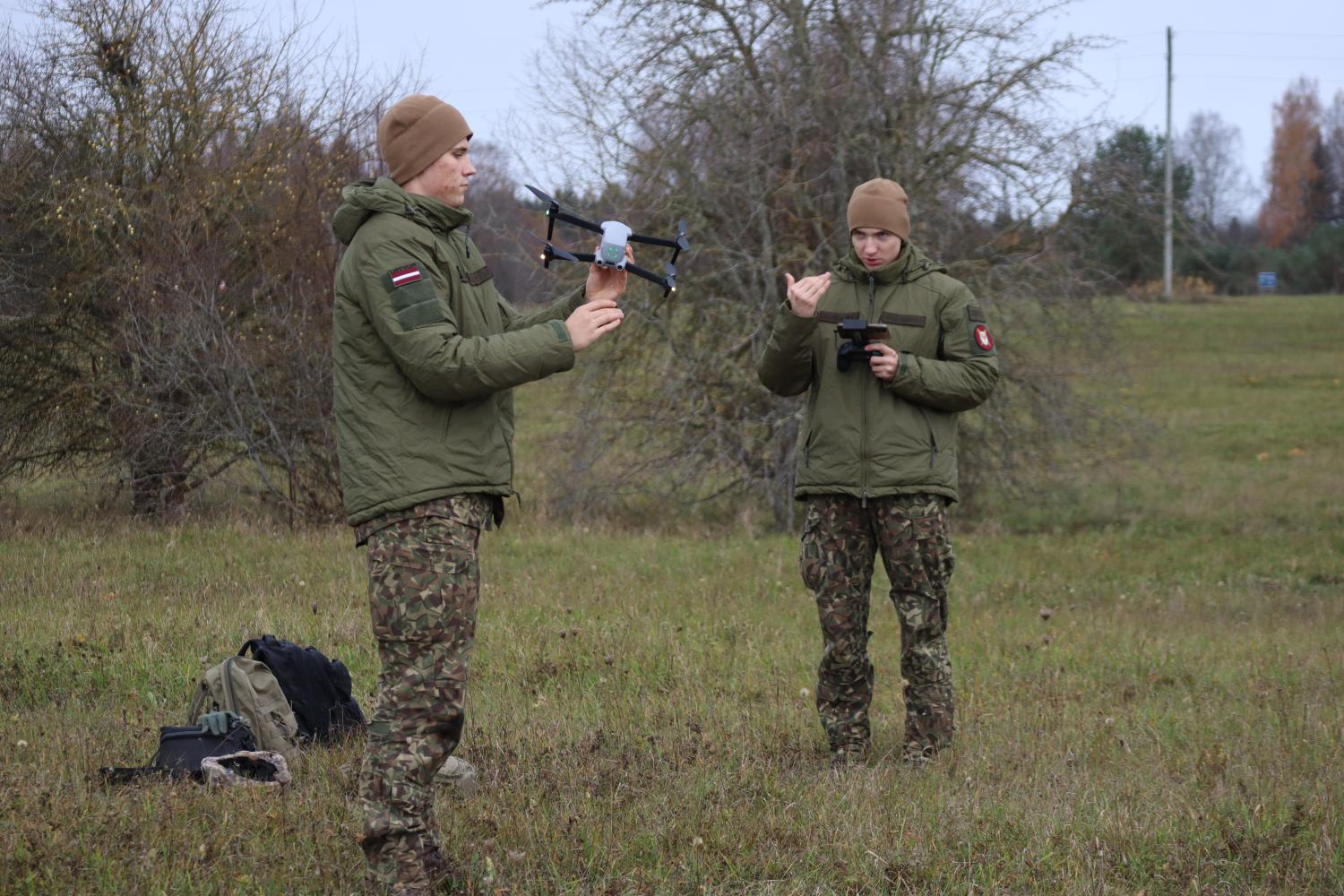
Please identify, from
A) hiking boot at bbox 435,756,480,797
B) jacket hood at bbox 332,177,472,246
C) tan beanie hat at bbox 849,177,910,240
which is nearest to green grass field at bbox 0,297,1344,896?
hiking boot at bbox 435,756,480,797

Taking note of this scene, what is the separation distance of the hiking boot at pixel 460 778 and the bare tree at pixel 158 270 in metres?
7.00

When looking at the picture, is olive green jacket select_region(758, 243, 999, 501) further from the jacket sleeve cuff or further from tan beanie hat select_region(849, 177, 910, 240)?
tan beanie hat select_region(849, 177, 910, 240)

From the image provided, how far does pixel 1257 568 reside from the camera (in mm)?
11648

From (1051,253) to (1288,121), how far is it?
90217 mm

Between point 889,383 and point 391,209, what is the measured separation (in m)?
2.13

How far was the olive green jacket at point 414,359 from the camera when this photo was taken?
3551 mm

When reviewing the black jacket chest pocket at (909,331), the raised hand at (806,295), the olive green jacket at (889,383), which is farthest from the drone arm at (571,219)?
the black jacket chest pocket at (909,331)

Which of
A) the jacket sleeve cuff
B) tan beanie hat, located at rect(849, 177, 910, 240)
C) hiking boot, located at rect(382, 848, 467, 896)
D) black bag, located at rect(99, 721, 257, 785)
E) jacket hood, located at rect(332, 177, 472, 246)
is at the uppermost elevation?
tan beanie hat, located at rect(849, 177, 910, 240)

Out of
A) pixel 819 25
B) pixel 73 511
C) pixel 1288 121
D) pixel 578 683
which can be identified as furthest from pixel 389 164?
pixel 1288 121

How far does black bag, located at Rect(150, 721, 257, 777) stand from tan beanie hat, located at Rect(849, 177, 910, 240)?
9.61 ft

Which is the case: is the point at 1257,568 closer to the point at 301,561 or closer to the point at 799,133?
the point at 799,133

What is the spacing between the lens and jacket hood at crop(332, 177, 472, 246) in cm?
367

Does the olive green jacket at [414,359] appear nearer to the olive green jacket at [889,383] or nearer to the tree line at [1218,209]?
the olive green jacket at [889,383]

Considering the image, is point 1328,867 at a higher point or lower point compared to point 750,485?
lower
